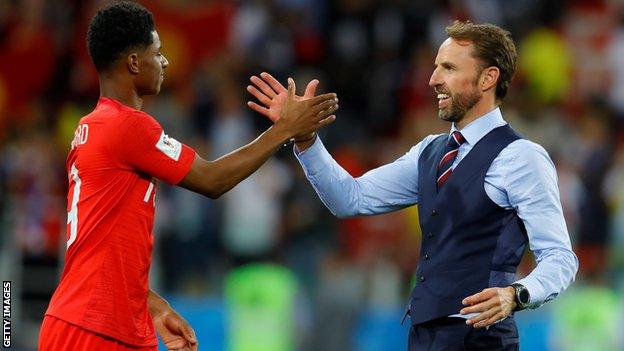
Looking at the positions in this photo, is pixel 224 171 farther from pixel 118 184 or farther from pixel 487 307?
pixel 487 307

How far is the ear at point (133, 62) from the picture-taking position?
4.53m

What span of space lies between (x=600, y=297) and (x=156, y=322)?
585 cm

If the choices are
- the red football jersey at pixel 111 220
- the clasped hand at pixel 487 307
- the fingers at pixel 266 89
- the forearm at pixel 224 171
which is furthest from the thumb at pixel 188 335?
the clasped hand at pixel 487 307

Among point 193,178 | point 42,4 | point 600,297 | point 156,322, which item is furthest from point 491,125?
point 42,4

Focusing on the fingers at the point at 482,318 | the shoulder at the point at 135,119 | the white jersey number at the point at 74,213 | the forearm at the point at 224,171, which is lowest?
the fingers at the point at 482,318

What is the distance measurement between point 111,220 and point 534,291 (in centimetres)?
154

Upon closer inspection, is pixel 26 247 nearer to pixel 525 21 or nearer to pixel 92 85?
pixel 92 85

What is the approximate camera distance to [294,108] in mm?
4766

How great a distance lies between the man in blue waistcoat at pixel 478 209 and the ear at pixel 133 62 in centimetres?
50

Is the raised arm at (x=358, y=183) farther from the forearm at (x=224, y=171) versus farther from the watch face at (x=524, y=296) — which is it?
the watch face at (x=524, y=296)

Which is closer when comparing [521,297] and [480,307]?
[480,307]

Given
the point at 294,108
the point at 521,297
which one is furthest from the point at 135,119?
the point at 521,297

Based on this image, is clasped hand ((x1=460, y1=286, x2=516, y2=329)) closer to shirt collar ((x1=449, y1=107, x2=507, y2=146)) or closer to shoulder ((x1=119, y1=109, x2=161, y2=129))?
shirt collar ((x1=449, y1=107, x2=507, y2=146))

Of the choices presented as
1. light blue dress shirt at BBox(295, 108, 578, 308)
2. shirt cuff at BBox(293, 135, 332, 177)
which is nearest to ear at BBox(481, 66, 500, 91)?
light blue dress shirt at BBox(295, 108, 578, 308)
